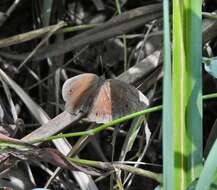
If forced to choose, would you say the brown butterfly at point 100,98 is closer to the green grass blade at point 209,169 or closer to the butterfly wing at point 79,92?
the butterfly wing at point 79,92

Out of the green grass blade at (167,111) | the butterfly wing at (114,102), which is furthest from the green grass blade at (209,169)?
the butterfly wing at (114,102)

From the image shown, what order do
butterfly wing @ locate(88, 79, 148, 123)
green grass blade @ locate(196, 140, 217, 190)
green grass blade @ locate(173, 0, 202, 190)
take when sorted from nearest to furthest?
green grass blade @ locate(196, 140, 217, 190)
green grass blade @ locate(173, 0, 202, 190)
butterfly wing @ locate(88, 79, 148, 123)

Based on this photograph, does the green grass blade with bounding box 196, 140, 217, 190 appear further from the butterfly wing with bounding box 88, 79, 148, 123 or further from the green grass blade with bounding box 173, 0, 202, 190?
the butterfly wing with bounding box 88, 79, 148, 123

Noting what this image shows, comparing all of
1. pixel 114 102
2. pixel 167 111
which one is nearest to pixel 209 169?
pixel 167 111

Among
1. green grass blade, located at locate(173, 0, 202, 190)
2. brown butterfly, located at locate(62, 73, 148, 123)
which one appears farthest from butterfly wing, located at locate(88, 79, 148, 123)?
green grass blade, located at locate(173, 0, 202, 190)

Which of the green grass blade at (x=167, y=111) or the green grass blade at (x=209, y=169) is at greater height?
the green grass blade at (x=167, y=111)

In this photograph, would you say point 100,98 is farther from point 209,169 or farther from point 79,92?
point 209,169

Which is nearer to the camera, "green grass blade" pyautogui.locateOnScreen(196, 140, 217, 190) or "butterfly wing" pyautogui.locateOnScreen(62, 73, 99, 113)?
"green grass blade" pyautogui.locateOnScreen(196, 140, 217, 190)
